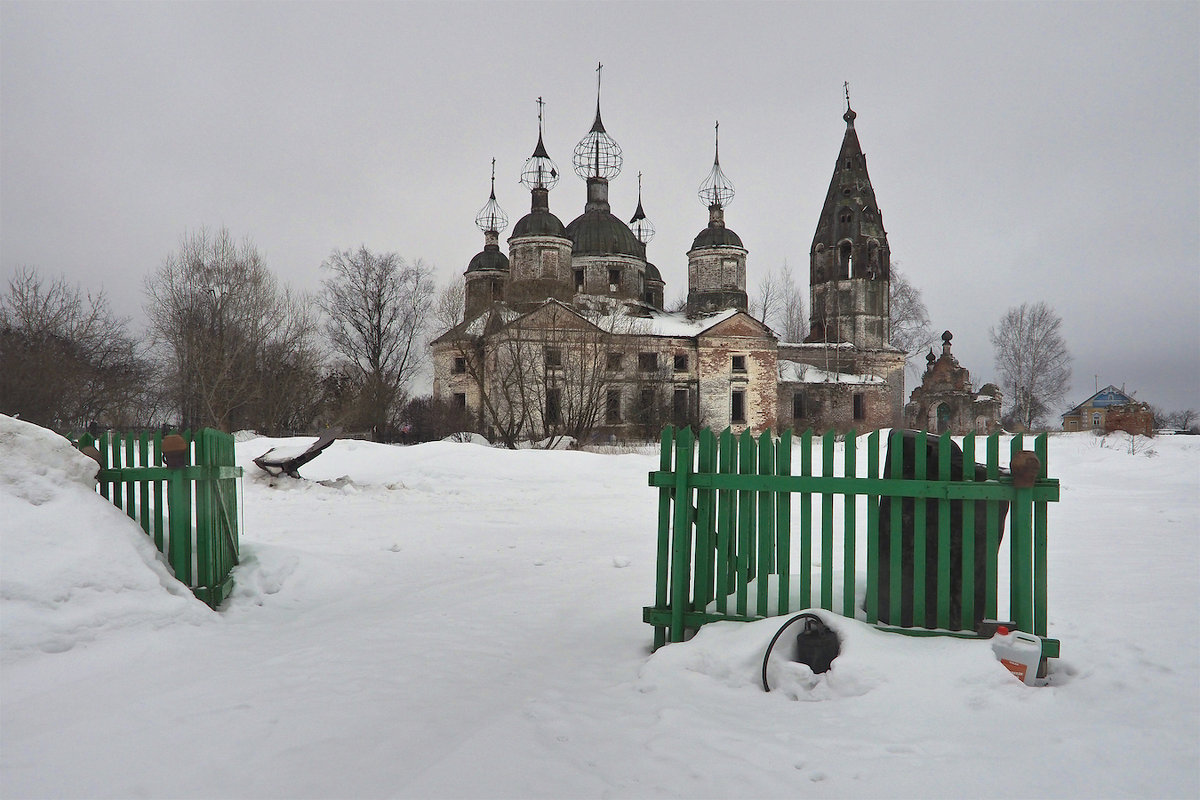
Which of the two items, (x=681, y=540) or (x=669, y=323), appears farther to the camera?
(x=669, y=323)

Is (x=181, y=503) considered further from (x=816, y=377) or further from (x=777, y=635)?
(x=816, y=377)

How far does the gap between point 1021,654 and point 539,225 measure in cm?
4033

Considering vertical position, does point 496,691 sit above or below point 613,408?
below

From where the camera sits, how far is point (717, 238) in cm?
4647

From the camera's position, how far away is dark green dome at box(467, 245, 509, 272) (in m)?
46.0

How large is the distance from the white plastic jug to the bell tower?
46196 millimetres

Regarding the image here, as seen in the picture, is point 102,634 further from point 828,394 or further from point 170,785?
point 828,394

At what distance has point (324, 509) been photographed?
1096cm

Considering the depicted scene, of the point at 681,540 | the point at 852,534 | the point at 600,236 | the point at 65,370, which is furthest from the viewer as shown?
the point at 600,236

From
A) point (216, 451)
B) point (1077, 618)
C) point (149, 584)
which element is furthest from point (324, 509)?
point (1077, 618)

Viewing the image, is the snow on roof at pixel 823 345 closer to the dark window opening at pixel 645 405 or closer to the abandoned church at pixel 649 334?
the abandoned church at pixel 649 334

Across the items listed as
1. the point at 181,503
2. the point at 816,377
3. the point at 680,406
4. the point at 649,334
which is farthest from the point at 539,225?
the point at 181,503

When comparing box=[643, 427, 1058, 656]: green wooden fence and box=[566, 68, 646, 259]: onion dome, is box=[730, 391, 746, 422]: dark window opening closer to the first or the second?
box=[566, 68, 646, 259]: onion dome

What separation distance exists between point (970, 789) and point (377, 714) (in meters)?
2.54
